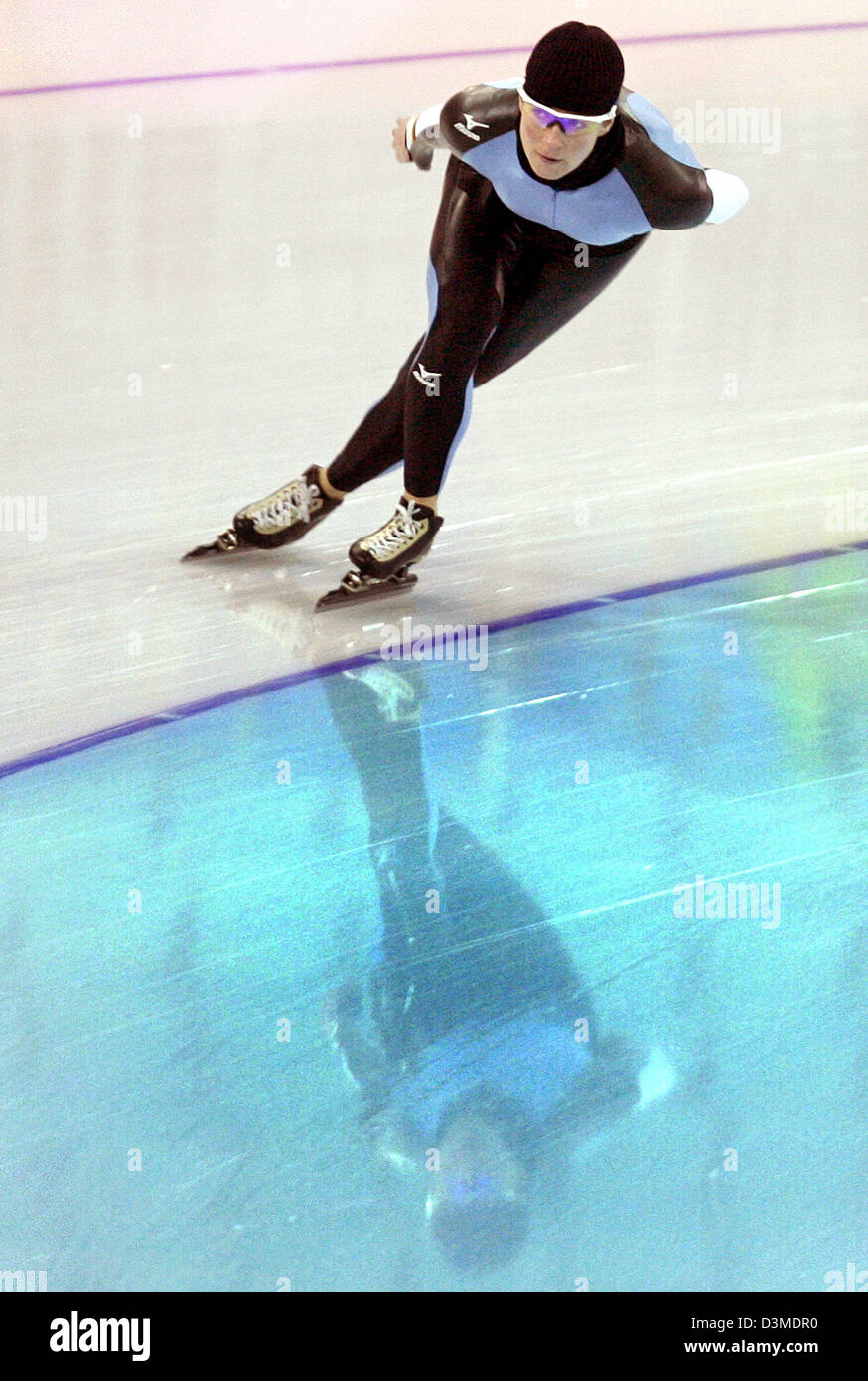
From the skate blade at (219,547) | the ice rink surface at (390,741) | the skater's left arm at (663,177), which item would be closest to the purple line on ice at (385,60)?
the ice rink surface at (390,741)

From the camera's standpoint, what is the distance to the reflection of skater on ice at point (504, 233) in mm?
2547

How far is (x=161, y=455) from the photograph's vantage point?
3986 millimetres

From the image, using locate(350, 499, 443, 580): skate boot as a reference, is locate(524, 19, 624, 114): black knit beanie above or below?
above


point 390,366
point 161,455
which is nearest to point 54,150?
point 390,366

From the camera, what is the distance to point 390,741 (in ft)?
8.80

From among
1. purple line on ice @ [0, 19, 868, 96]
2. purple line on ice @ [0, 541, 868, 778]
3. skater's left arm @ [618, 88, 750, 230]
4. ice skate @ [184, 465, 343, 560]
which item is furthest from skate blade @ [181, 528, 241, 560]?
purple line on ice @ [0, 19, 868, 96]

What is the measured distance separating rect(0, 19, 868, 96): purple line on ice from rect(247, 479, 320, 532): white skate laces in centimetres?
599

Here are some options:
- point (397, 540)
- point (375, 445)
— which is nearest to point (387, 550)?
point (397, 540)

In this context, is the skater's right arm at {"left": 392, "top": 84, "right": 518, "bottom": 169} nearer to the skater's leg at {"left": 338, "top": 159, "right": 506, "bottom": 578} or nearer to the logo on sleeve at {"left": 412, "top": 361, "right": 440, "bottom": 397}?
the skater's leg at {"left": 338, "top": 159, "right": 506, "bottom": 578}

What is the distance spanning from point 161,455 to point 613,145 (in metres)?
1.68

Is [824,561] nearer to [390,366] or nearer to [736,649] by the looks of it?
[736,649]

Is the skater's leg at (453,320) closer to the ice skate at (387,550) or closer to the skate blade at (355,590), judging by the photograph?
the ice skate at (387,550)

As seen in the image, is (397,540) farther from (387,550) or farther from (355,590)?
(355,590)

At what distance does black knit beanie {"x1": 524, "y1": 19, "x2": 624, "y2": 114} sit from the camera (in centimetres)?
247
